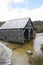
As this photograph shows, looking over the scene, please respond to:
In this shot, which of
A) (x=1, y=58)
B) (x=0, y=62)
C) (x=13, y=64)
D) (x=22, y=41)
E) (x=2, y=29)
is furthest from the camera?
(x=2, y=29)

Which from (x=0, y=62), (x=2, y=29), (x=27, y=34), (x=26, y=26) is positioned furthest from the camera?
(x=27, y=34)

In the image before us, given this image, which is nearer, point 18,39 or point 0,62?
point 0,62

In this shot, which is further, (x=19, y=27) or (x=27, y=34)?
(x=27, y=34)

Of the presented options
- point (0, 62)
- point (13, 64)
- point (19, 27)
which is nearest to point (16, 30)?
point (19, 27)

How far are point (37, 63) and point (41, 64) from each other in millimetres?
454

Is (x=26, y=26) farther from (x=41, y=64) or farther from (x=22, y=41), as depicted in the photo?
(x=41, y=64)

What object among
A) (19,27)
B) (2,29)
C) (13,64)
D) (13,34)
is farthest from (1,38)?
(13,64)

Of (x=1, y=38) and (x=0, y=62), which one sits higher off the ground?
(x=0, y=62)

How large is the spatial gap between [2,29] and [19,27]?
15.4 ft

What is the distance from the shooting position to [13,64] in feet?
Answer: 42.5

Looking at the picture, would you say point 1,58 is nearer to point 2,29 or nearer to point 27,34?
point 2,29

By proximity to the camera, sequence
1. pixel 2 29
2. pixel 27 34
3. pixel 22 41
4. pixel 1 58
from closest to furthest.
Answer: pixel 1 58
pixel 22 41
pixel 2 29
pixel 27 34

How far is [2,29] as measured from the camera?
2822 centimetres

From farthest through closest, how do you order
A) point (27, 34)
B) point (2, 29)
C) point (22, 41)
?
point (27, 34) → point (2, 29) → point (22, 41)
